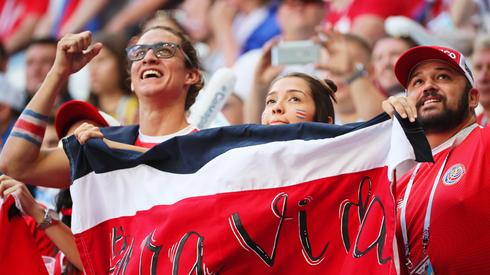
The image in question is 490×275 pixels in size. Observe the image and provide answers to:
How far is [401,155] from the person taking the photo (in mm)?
3816

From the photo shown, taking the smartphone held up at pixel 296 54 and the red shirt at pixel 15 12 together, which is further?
the red shirt at pixel 15 12

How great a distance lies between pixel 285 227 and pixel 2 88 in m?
4.32

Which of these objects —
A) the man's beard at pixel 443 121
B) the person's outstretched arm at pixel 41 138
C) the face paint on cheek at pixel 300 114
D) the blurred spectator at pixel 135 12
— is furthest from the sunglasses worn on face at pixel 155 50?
the blurred spectator at pixel 135 12

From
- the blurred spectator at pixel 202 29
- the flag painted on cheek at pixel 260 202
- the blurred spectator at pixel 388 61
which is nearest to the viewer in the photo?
the flag painted on cheek at pixel 260 202

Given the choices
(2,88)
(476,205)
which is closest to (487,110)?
(476,205)

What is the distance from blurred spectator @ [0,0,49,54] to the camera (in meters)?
10.7

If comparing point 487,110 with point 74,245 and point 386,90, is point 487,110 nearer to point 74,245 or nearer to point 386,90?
point 386,90

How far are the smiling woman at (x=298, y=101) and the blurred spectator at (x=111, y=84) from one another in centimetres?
322

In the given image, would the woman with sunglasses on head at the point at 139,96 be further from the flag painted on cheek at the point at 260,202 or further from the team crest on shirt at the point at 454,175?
the team crest on shirt at the point at 454,175

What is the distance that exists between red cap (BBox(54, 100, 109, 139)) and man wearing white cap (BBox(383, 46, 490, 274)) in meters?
1.53

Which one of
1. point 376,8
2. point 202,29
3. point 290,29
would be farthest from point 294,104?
point 202,29

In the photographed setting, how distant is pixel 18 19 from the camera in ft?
35.5

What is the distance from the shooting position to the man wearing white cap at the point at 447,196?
427 cm

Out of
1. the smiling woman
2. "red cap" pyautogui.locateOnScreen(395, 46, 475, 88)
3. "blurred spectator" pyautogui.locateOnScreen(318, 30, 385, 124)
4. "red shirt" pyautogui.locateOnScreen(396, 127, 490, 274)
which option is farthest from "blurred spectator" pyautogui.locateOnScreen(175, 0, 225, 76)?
"red shirt" pyautogui.locateOnScreen(396, 127, 490, 274)
